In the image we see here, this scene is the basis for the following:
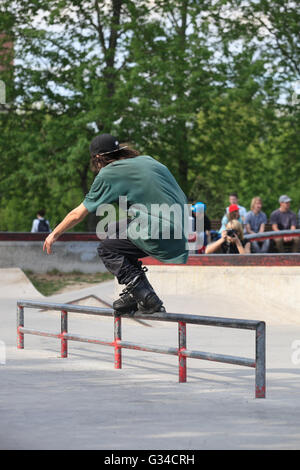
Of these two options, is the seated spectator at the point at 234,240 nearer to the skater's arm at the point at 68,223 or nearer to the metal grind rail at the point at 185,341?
the metal grind rail at the point at 185,341

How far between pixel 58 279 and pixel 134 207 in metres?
16.6

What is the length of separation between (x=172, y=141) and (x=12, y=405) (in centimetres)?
2504

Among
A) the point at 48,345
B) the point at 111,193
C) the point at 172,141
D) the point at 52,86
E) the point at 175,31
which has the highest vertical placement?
the point at 175,31

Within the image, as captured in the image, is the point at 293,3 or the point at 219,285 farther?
the point at 293,3

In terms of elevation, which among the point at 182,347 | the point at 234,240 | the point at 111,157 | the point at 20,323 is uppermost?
the point at 111,157

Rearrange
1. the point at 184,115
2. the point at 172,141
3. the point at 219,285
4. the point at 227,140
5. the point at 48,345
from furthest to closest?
the point at 227,140
the point at 172,141
the point at 184,115
the point at 219,285
the point at 48,345

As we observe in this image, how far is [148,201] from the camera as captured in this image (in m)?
6.04

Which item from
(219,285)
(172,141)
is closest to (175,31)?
(172,141)

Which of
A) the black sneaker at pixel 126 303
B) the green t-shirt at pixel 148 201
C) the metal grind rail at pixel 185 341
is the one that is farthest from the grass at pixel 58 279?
the green t-shirt at pixel 148 201

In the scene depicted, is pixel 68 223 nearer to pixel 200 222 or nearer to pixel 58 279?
pixel 200 222

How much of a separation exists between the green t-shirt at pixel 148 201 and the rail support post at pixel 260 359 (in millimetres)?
775

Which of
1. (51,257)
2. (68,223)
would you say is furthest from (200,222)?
(68,223)

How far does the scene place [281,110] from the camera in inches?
1237
